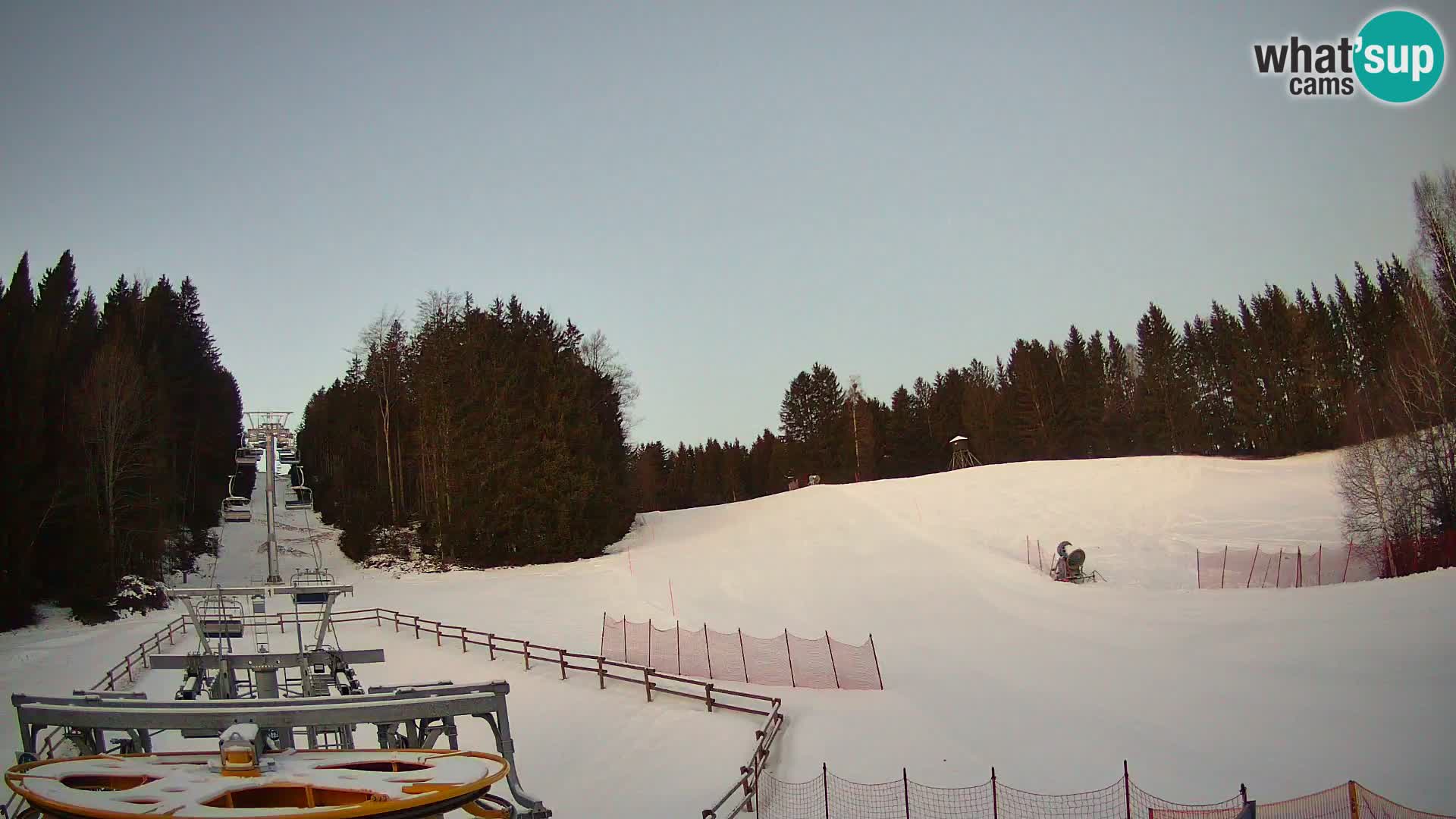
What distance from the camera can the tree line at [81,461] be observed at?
3047 centimetres

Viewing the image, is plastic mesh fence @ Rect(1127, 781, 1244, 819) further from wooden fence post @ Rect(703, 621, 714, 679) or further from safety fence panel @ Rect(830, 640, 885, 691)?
wooden fence post @ Rect(703, 621, 714, 679)

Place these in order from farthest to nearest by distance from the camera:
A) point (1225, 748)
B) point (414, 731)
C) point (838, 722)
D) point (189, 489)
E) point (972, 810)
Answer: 1. point (189, 489)
2. point (838, 722)
3. point (1225, 748)
4. point (972, 810)
5. point (414, 731)

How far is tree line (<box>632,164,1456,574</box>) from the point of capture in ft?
171

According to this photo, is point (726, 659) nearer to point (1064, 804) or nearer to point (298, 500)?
point (1064, 804)

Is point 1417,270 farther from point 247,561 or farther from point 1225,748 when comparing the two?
point 247,561

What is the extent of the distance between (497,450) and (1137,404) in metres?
62.4

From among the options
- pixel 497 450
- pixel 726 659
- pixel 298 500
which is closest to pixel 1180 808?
pixel 726 659

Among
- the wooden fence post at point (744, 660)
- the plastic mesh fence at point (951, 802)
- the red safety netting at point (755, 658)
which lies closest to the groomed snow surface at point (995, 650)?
the plastic mesh fence at point (951, 802)

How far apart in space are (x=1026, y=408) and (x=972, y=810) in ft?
248

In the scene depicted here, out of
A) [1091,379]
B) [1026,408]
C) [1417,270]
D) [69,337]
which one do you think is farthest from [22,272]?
[1091,379]

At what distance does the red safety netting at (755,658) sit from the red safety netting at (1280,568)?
16.3 meters

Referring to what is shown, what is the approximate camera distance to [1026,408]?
8281 cm

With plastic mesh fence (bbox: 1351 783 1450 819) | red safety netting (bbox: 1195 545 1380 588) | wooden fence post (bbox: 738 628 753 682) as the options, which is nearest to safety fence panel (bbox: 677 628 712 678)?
wooden fence post (bbox: 738 628 753 682)

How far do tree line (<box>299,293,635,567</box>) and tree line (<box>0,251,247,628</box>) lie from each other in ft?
35.6
